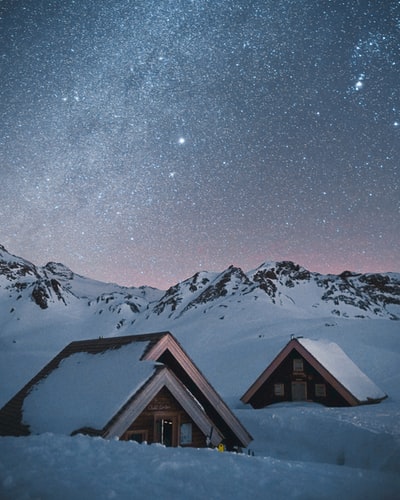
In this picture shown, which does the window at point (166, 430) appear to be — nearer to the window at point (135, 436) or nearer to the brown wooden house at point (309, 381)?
the window at point (135, 436)

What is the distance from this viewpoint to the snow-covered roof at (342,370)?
24578 millimetres

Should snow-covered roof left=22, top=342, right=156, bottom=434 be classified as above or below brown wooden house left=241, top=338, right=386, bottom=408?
above

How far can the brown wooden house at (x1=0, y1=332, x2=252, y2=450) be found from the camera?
919cm

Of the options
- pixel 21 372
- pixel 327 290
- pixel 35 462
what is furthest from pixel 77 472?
pixel 327 290

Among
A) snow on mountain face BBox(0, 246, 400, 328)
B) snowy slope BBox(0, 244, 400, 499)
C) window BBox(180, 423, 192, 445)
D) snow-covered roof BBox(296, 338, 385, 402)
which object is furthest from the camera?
snow on mountain face BBox(0, 246, 400, 328)

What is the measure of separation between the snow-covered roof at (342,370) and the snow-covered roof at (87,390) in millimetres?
17046

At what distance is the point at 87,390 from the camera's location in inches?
397

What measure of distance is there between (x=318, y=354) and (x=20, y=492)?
23.4 m

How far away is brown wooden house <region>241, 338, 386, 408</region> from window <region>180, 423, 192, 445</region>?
15.9m

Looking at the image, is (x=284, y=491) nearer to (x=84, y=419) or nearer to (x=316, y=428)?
(x=84, y=419)

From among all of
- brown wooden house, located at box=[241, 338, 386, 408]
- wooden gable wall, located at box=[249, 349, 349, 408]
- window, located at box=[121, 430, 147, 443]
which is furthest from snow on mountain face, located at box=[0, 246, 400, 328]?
window, located at box=[121, 430, 147, 443]

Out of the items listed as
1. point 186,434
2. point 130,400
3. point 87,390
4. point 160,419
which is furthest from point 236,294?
point 130,400

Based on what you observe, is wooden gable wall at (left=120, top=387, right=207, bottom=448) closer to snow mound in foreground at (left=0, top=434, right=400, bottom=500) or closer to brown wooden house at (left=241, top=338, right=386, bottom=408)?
snow mound in foreground at (left=0, top=434, right=400, bottom=500)

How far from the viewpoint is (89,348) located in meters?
12.4
